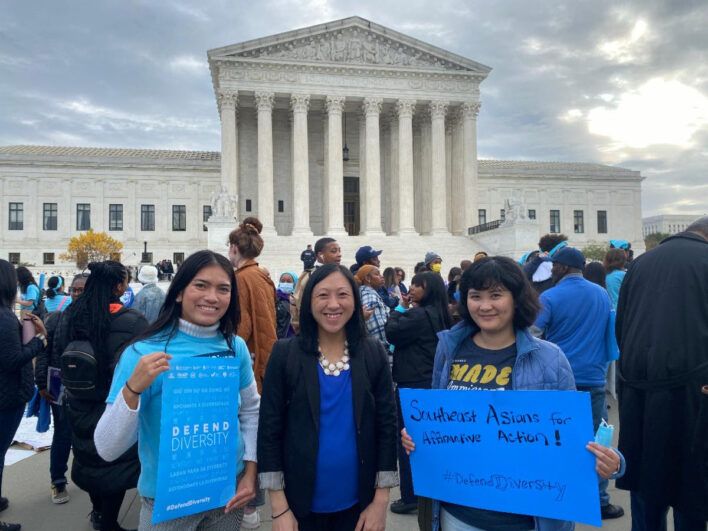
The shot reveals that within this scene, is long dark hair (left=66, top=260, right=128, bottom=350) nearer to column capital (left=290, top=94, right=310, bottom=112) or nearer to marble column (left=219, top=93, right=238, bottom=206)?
marble column (left=219, top=93, right=238, bottom=206)

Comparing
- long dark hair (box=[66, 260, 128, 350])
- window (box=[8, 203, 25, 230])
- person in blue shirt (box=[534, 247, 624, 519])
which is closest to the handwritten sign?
→ long dark hair (box=[66, 260, 128, 350])

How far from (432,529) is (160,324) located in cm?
191

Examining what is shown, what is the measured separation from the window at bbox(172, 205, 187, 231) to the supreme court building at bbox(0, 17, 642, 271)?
0.09m

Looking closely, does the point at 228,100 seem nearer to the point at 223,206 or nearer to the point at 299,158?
the point at 299,158

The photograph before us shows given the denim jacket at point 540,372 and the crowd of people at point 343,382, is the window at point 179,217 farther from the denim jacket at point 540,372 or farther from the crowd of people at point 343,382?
the denim jacket at point 540,372

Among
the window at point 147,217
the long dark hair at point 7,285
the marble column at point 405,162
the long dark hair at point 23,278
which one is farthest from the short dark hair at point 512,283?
the window at point 147,217

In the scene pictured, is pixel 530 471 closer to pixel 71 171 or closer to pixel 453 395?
pixel 453 395

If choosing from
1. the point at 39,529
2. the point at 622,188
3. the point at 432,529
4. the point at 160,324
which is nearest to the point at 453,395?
the point at 432,529

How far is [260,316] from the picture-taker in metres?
5.34

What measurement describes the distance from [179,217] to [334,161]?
674 inches

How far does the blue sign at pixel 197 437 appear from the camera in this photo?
103 inches

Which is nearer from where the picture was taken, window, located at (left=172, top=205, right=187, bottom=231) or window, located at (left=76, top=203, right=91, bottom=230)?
window, located at (left=76, top=203, right=91, bottom=230)

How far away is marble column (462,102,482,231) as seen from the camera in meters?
39.9

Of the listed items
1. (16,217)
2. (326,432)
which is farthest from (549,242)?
(16,217)
